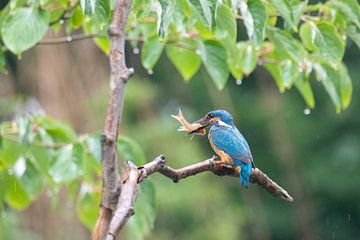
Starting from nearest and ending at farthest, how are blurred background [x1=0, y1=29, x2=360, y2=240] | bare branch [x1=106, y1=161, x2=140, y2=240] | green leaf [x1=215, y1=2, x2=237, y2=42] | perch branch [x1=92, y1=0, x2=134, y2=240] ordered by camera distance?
1. bare branch [x1=106, y1=161, x2=140, y2=240]
2. perch branch [x1=92, y1=0, x2=134, y2=240]
3. green leaf [x1=215, y1=2, x2=237, y2=42]
4. blurred background [x1=0, y1=29, x2=360, y2=240]

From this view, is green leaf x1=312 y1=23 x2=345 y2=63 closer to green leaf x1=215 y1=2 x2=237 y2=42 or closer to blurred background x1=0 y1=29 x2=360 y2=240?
green leaf x1=215 y1=2 x2=237 y2=42

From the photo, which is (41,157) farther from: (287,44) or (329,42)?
(329,42)

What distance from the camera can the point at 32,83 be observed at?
6.91 m

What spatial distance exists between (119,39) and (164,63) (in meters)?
8.93

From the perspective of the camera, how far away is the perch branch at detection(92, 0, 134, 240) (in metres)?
1.51

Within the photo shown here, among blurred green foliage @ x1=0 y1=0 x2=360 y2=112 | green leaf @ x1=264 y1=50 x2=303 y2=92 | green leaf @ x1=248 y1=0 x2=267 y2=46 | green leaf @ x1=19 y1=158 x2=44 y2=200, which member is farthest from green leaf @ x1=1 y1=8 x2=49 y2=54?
green leaf @ x1=264 y1=50 x2=303 y2=92

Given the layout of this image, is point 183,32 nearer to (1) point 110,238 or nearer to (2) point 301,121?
(1) point 110,238

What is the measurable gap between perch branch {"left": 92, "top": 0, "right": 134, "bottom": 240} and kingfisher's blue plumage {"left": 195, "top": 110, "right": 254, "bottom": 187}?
0.91ft

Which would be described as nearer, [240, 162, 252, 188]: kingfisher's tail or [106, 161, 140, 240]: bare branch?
[106, 161, 140, 240]: bare branch

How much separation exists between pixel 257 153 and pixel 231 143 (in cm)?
914

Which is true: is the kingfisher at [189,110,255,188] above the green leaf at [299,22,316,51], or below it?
above

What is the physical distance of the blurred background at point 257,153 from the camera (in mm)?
8086

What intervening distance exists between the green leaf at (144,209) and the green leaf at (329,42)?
591mm

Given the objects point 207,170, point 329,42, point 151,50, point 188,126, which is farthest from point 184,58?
point 207,170
